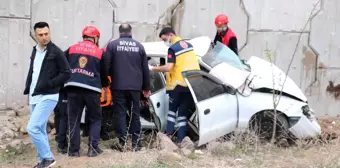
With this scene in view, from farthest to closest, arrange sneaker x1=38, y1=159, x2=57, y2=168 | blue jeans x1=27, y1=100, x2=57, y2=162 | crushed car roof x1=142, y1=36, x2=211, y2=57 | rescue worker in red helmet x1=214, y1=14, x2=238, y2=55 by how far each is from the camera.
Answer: rescue worker in red helmet x1=214, y1=14, x2=238, y2=55, crushed car roof x1=142, y1=36, x2=211, y2=57, sneaker x1=38, y1=159, x2=57, y2=168, blue jeans x1=27, y1=100, x2=57, y2=162

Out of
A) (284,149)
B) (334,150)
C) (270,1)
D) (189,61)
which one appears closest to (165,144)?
(189,61)

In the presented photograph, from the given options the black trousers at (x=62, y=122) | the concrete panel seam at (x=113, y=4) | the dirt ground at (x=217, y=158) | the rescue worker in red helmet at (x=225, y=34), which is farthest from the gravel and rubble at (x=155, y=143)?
the concrete panel seam at (x=113, y=4)

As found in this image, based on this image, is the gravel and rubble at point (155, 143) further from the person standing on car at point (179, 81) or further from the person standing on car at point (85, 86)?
the person standing on car at point (85, 86)

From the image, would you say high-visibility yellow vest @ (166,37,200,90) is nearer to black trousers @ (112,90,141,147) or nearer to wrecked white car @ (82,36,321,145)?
wrecked white car @ (82,36,321,145)

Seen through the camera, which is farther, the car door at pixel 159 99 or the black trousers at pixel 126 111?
the car door at pixel 159 99

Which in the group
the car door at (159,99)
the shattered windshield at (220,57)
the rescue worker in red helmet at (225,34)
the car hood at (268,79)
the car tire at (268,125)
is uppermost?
the rescue worker in red helmet at (225,34)

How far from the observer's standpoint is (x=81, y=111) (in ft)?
20.7

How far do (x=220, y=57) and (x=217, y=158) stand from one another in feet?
4.81

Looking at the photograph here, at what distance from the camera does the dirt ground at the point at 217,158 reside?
5961mm

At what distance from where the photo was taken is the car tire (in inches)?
273

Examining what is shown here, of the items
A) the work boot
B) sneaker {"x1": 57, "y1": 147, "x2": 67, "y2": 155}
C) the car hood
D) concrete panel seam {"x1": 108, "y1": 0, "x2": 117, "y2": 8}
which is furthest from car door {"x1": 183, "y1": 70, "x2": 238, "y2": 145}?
concrete panel seam {"x1": 108, "y1": 0, "x2": 117, "y2": 8}

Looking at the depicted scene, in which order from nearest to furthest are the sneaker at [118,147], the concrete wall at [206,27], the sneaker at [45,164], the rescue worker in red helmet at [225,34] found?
the sneaker at [45,164], the sneaker at [118,147], the rescue worker in red helmet at [225,34], the concrete wall at [206,27]

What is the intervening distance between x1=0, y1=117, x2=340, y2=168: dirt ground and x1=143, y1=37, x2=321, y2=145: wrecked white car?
0.22 metres

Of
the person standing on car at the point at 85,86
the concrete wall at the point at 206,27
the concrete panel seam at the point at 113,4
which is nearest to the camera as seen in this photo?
the person standing on car at the point at 85,86
